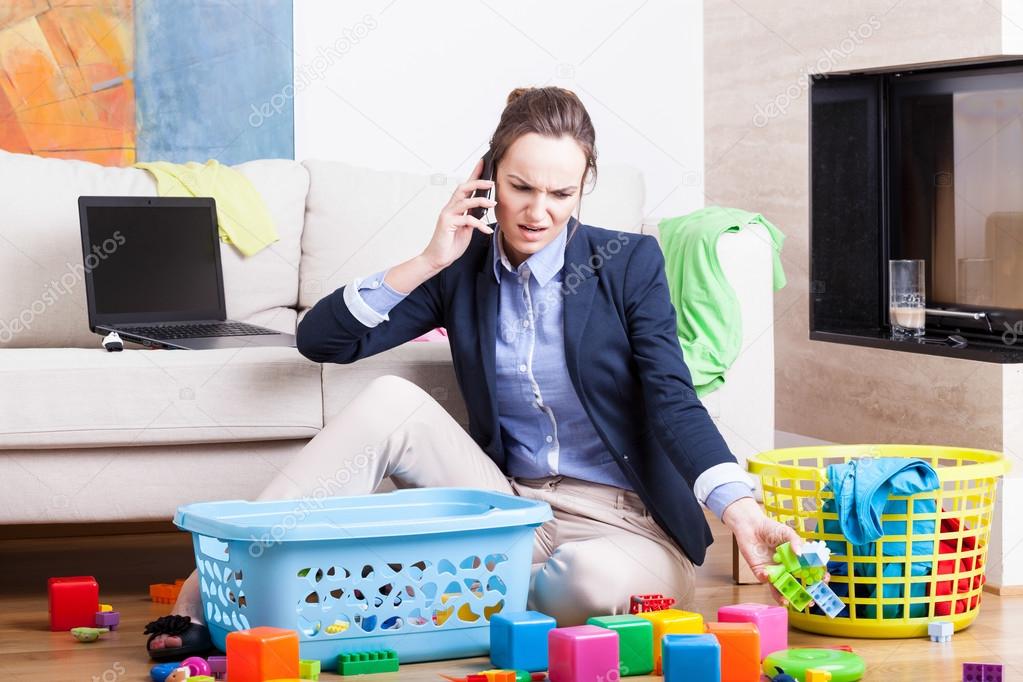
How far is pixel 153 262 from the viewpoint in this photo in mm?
2553

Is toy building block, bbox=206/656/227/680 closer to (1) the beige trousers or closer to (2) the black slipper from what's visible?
(2) the black slipper

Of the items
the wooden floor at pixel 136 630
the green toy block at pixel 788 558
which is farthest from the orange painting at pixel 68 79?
the green toy block at pixel 788 558

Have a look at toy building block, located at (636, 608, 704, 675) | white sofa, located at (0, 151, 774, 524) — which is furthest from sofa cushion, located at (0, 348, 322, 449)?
toy building block, located at (636, 608, 704, 675)

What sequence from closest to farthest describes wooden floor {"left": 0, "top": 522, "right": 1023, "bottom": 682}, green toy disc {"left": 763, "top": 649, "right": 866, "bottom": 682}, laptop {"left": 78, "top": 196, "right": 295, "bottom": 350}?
green toy disc {"left": 763, "top": 649, "right": 866, "bottom": 682}
wooden floor {"left": 0, "top": 522, "right": 1023, "bottom": 682}
laptop {"left": 78, "top": 196, "right": 295, "bottom": 350}

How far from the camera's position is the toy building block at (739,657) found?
58.5 inches

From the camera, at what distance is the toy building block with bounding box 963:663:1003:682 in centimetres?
148

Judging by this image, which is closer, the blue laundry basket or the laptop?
the blue laundry basket

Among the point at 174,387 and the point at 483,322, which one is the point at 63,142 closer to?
the point at 174,387

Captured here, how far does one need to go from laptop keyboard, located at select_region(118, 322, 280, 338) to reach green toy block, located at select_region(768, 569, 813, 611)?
1163mm

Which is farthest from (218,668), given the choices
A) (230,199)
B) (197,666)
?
(230,199)

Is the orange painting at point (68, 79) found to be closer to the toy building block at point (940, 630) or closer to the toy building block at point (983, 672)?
the toy building block at point (940, 630)

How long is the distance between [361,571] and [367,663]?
11 cm

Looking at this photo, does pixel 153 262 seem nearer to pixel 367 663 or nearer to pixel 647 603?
pixel 367 663

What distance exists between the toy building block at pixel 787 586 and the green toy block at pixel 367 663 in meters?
0.48
